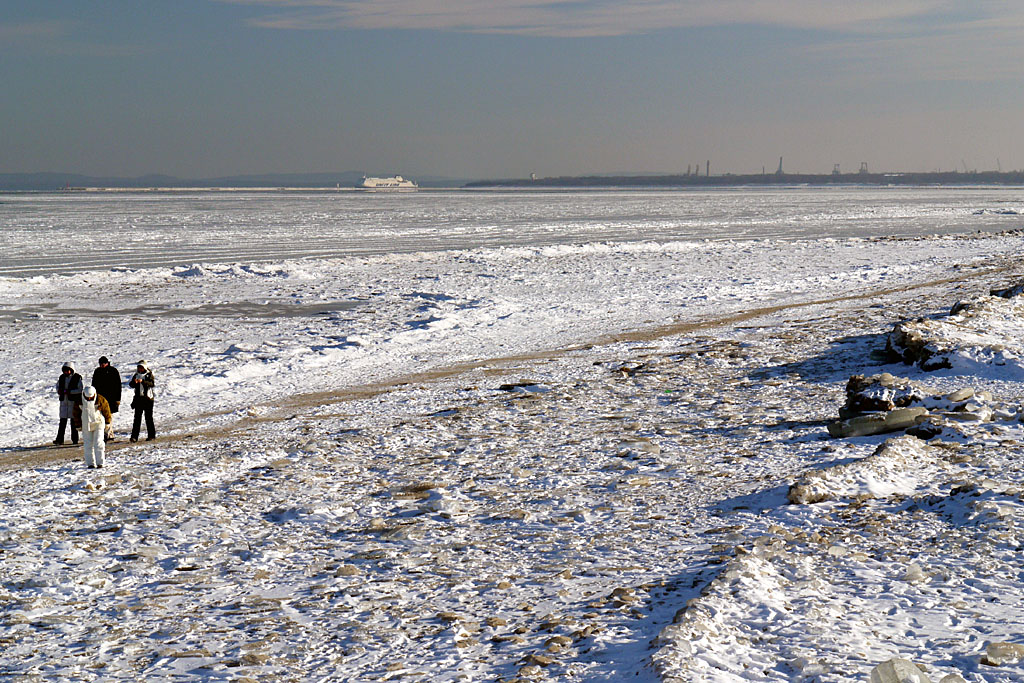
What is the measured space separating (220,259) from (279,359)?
21675mm

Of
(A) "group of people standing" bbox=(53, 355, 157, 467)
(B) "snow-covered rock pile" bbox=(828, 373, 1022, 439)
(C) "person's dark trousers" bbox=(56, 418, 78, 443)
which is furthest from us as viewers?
(C) "person's dark trousers" bbox=(56, 418, 78, 443)

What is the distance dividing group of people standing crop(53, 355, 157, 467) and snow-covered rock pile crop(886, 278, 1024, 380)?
31.8 ft

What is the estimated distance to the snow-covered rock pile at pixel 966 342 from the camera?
12867 millimetres

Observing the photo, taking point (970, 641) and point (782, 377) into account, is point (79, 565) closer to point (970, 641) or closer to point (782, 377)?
point (970, 641)

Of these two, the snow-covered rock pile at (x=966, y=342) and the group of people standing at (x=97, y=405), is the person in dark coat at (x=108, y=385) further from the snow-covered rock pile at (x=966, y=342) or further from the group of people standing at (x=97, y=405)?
the snow-covered rock pile at (x=966, y=342)

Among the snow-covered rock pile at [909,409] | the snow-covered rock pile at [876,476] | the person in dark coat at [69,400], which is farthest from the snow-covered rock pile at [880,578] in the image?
the person in dark coat at [69,400]

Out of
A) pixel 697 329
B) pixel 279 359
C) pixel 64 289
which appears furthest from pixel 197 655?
pixel 64 289

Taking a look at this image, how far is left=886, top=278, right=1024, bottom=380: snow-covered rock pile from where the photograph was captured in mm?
12867

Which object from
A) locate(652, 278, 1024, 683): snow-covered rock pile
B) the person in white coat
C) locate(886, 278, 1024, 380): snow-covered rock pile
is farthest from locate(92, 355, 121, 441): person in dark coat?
locate(886, 278, 1024, 380): snow-covered rock pile

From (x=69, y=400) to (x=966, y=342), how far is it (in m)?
11.4

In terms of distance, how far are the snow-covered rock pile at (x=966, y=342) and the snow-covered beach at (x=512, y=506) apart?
0.09m

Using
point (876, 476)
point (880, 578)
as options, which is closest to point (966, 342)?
point (876, 476)

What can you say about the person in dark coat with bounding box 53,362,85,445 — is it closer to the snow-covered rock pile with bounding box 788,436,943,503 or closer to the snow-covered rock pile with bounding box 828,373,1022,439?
the snow-covered rock pile with bounding box 788,436,943,503

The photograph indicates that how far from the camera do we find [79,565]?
24.5 ft
